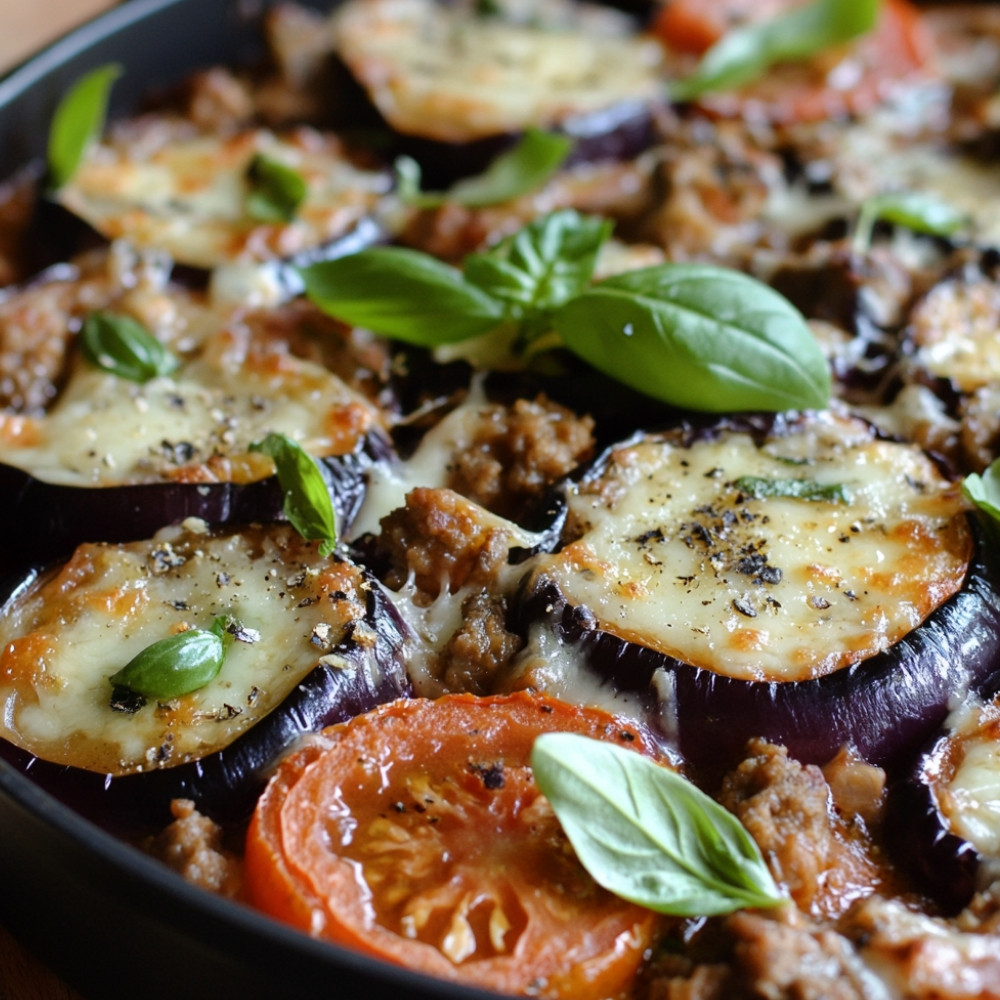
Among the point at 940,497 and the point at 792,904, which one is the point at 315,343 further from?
the point at 792,904

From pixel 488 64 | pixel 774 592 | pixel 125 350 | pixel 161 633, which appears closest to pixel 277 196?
pixel 125 350

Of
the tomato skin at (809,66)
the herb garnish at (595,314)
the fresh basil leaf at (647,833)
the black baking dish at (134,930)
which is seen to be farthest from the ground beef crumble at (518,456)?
the tomato skin at (809,66)

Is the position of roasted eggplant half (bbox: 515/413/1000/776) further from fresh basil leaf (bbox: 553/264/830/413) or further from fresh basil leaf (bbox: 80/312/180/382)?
fresh basil leaf (bbox: 80/312/180/382)

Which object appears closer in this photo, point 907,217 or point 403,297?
point 403,297

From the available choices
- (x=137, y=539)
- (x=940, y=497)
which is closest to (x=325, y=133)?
(x=137, y=539)

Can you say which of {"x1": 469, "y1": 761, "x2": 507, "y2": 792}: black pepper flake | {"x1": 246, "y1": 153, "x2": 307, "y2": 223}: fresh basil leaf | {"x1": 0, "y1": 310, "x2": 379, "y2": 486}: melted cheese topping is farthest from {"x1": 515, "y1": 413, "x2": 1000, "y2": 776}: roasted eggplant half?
{"x1": 246, "y1": 153, "x2": 307, "y2": 223}: fresh basil leaf

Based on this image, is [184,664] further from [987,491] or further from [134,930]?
[987,491]

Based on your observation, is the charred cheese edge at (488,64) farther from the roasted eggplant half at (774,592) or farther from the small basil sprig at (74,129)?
the roasted eggplant half at (774,592)
